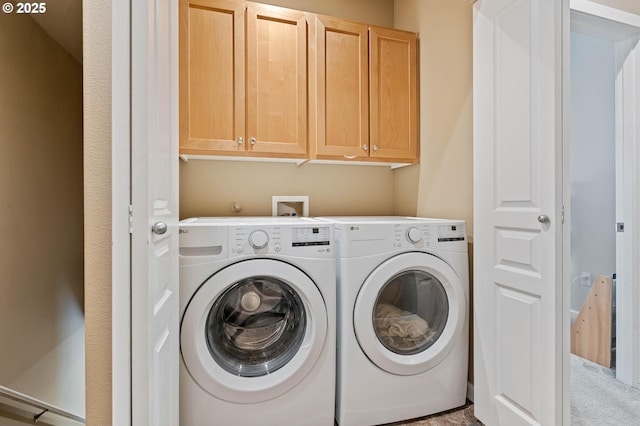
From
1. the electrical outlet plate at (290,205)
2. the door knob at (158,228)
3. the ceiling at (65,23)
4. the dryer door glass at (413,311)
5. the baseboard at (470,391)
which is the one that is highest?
the ceiling at (65,23)

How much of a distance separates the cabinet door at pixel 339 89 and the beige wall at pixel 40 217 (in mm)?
1290

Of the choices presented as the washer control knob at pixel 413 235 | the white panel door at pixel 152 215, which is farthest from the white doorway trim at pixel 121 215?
the washer control knob at pixel 413 235

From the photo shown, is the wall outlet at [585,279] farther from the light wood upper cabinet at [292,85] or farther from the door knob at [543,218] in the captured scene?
the light wood upper cabinet at [292,85]

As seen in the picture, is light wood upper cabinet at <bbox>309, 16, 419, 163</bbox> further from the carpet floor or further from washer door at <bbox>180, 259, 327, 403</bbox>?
the carpet floor

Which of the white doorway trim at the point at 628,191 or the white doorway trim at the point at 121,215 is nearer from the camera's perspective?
the white doorway trim at the point at 121,215

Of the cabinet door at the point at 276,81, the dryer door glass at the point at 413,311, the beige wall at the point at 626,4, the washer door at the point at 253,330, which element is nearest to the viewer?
the beige wall at the point at 626,4

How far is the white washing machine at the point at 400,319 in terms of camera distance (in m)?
1.48

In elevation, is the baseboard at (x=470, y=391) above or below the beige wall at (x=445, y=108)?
below

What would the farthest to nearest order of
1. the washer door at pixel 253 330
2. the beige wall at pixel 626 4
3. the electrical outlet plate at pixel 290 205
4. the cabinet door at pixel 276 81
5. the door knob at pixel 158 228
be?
the electrical outlet plate at pixel 290 205 → the cabinet door at pixel 276 81 → the washer door at pixel 253 330 → the beige wall at pixel 626 4 → the door knob at pixel 158 228

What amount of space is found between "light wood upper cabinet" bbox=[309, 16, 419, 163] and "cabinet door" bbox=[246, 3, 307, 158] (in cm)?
8

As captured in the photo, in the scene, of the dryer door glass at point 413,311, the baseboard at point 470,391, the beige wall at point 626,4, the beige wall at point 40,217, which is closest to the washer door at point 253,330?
the dryer door glass at point 413,311

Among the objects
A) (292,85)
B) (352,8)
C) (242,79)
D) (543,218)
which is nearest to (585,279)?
(543,218)

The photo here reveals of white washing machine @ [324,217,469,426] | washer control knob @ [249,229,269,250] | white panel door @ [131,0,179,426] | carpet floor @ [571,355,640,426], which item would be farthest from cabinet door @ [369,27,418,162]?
carpet floor @ [571,355,640,426]

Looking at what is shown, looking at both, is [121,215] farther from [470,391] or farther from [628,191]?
[470,391]
